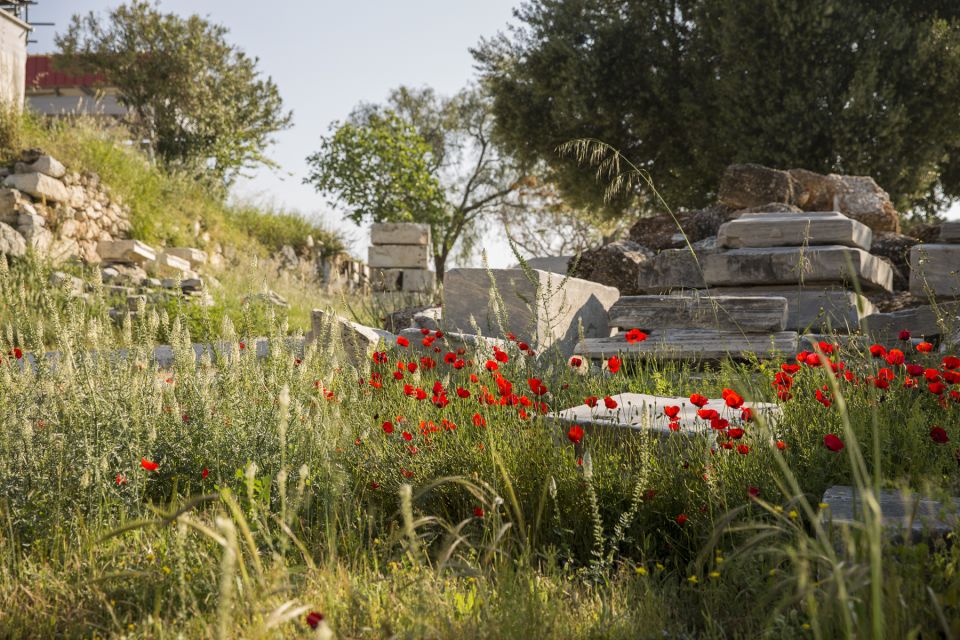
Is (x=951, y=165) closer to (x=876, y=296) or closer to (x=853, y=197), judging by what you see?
(x=853, y=197)

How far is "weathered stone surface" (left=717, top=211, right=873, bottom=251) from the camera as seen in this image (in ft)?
23.1

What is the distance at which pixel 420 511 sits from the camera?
2.97 metres

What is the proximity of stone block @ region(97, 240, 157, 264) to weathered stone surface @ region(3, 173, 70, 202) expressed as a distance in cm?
90

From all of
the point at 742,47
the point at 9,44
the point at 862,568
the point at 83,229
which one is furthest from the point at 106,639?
the point at 9,44

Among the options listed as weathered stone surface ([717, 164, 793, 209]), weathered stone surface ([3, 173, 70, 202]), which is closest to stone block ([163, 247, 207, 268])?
weathered stone surface ([3, 173, 70, 202])

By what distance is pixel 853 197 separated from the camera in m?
9.00

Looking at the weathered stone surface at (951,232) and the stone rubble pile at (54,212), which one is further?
the stone rubble pile at (54,212)

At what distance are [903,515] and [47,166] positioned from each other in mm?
11637

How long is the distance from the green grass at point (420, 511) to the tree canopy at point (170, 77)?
1359cm

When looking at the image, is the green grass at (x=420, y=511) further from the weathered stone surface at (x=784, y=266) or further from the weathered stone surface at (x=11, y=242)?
the weathered stone surface at (x=11, y=242)

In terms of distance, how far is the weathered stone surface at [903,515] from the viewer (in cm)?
205

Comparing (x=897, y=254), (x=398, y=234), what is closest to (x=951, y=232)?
(x=897, y=254)

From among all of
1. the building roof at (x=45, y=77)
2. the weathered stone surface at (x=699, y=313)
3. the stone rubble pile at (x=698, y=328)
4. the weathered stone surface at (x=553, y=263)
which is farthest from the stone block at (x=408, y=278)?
the building roof at (x=45, y=77)

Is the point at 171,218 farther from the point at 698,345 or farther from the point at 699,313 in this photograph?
the point at 698,345
